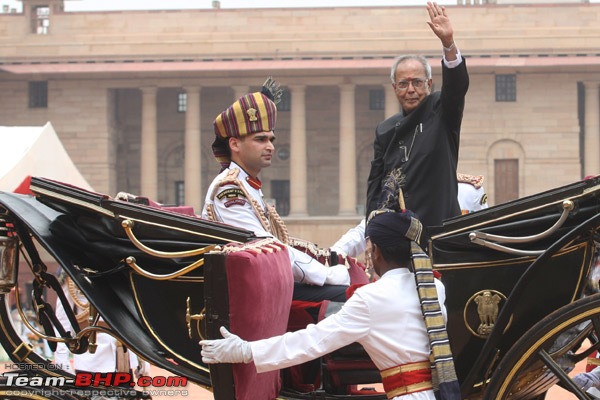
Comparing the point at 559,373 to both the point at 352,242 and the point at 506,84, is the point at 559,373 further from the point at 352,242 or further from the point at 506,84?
the point at 506,84

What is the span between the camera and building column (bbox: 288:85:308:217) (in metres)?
48.7

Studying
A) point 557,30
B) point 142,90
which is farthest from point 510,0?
point 142,90

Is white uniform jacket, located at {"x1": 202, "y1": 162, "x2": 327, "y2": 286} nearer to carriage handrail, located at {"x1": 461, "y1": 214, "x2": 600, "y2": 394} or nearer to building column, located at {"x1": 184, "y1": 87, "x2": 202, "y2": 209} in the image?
carriage handrail, located at {"x1": 461, "y1": 214, "x2": 600, "y2": 394}

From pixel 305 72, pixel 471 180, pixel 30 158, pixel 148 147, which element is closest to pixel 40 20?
pixel 148 147

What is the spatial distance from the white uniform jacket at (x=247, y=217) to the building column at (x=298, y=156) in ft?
142

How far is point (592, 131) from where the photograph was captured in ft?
161

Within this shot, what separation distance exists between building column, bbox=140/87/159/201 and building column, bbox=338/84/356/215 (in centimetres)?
848

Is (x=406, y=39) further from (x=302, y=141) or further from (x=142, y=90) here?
(x=142, y=90)

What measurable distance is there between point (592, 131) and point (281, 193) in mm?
14553

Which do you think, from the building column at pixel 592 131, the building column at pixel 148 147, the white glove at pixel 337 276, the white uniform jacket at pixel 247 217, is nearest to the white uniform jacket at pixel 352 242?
the white glove at pixel 337 276

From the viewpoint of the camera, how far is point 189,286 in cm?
479

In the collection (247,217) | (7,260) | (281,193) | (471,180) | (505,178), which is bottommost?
(7,260)

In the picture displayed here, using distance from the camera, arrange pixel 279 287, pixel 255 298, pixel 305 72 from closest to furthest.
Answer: pixel 255 298, pixel 279 287, pixel 305 72

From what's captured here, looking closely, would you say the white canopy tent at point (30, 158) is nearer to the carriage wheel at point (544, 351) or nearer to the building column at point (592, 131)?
the carriage wheel at point (544, 351)
